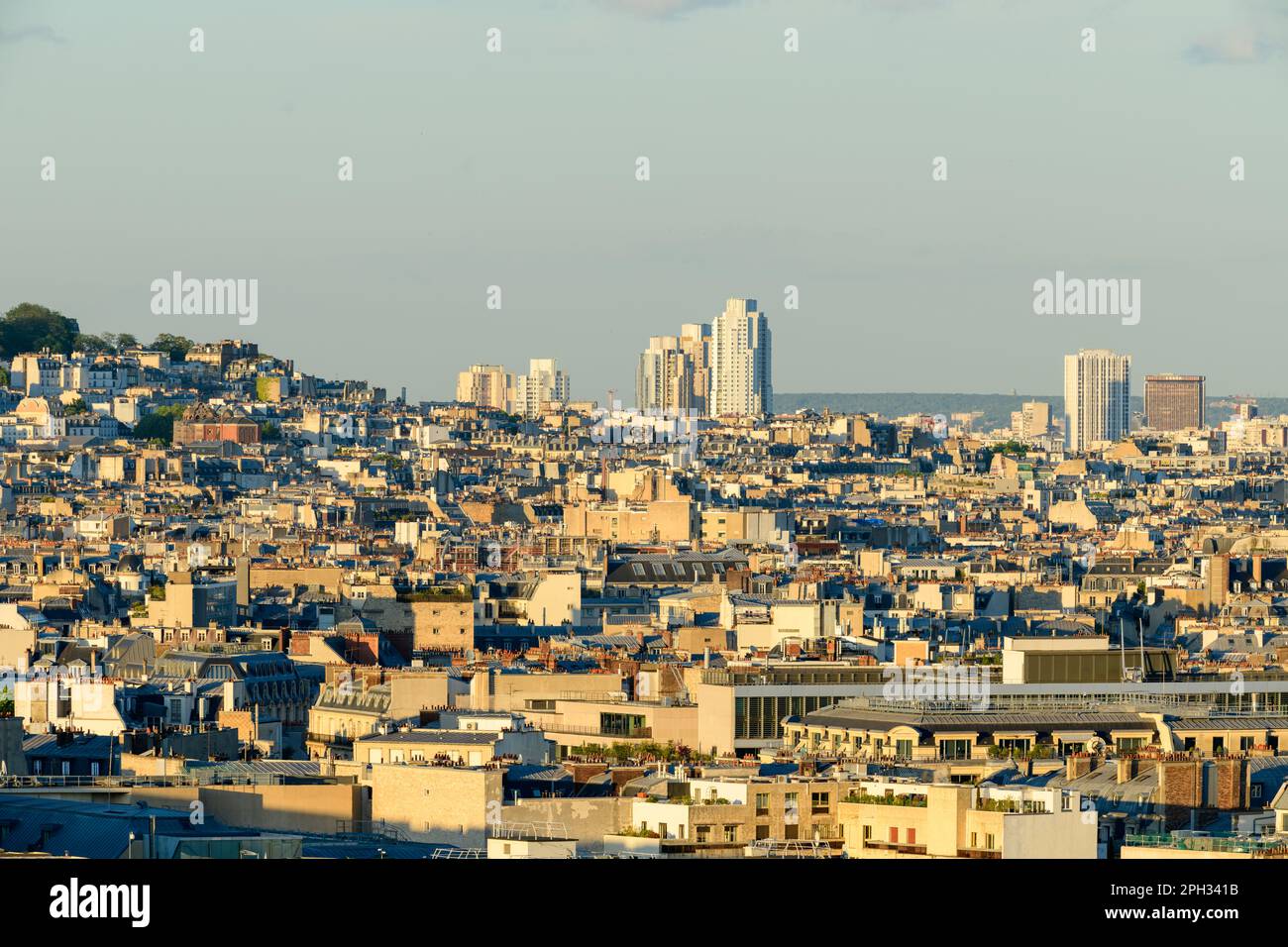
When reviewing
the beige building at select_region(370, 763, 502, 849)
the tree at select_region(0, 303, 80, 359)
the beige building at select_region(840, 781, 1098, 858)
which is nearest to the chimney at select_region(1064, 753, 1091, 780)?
the beige building at select_region(840, 781, 1098, 858)

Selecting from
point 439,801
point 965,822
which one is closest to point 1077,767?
point 439,801

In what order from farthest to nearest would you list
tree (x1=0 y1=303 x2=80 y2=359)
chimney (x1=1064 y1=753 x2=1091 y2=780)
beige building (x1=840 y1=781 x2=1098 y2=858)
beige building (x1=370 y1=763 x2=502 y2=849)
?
tree (x1=0 y1=303 x2=80 y2=359)
chimney (x1=1064 y1=753 x2=1091 y2=780)
beige building (x1=370 y1=763 x2=502 y2=849)
beige building (x1=840 y1=781 x2=1098 y2=858)

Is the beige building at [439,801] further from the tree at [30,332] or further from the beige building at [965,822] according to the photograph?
the tree at [30,332]

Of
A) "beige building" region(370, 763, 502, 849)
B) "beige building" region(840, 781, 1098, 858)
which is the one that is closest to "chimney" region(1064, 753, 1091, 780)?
"beige building" region(840, 781, 1098, 858)

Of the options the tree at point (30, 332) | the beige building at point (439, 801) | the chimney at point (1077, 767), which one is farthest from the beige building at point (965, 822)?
the tree at point (30, 332)

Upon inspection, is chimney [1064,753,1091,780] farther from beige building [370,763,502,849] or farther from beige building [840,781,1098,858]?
beige building [370,763,502,849]

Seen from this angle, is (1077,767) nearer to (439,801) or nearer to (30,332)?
(439,801)

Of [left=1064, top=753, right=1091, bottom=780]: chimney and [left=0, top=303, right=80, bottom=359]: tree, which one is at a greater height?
[left=0, top=303, right=80, bottom=359]: tree

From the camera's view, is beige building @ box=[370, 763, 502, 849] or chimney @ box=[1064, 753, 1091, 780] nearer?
beige building @ box=[370, 763, 502, 849]

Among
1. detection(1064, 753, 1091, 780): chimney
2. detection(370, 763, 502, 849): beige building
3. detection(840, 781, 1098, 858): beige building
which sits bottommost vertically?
detection(370, 763, 502, 849): beige building

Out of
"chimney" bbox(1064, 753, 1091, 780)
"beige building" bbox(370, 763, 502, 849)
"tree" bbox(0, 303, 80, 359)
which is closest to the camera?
"beige building" bbox(370, 763, 502, 849)
